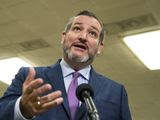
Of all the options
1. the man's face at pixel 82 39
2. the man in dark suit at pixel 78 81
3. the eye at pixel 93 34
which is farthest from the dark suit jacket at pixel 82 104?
the eye at pixel 93 34

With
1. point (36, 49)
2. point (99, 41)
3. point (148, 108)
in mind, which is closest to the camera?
point (99, 41)

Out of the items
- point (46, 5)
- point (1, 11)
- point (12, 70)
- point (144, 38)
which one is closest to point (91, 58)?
point (46, 5)

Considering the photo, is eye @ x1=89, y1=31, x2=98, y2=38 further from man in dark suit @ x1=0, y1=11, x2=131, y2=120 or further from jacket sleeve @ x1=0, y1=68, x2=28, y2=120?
jacket sleeve @ x1=0, y1=68, x2=28, y2=120

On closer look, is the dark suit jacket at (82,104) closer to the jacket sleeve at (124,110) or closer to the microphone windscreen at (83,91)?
the jacket sleeve at (124,110)

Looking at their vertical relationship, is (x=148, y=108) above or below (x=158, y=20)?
below

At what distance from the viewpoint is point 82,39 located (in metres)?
1.73

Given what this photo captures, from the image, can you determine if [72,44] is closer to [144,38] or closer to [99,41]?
[99,41]

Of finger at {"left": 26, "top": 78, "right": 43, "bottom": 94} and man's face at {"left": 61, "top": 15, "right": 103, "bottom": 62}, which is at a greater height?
man's face at {"left": 61, "top": 15, "right": 103, "bottom": 62}

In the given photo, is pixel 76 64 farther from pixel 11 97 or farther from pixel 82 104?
pixel 11 97

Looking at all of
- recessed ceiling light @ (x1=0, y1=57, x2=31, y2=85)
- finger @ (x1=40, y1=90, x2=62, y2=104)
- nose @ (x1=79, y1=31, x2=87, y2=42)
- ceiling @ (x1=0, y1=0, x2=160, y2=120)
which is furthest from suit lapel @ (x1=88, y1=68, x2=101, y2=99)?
recessed ceiling light @ (x1=0, y1=57, x2=31, y2=85)

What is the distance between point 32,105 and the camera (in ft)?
3.70

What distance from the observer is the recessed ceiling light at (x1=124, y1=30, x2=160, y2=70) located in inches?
180

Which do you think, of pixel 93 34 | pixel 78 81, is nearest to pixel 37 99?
pixel 78 81

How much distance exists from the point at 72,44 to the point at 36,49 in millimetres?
3582
